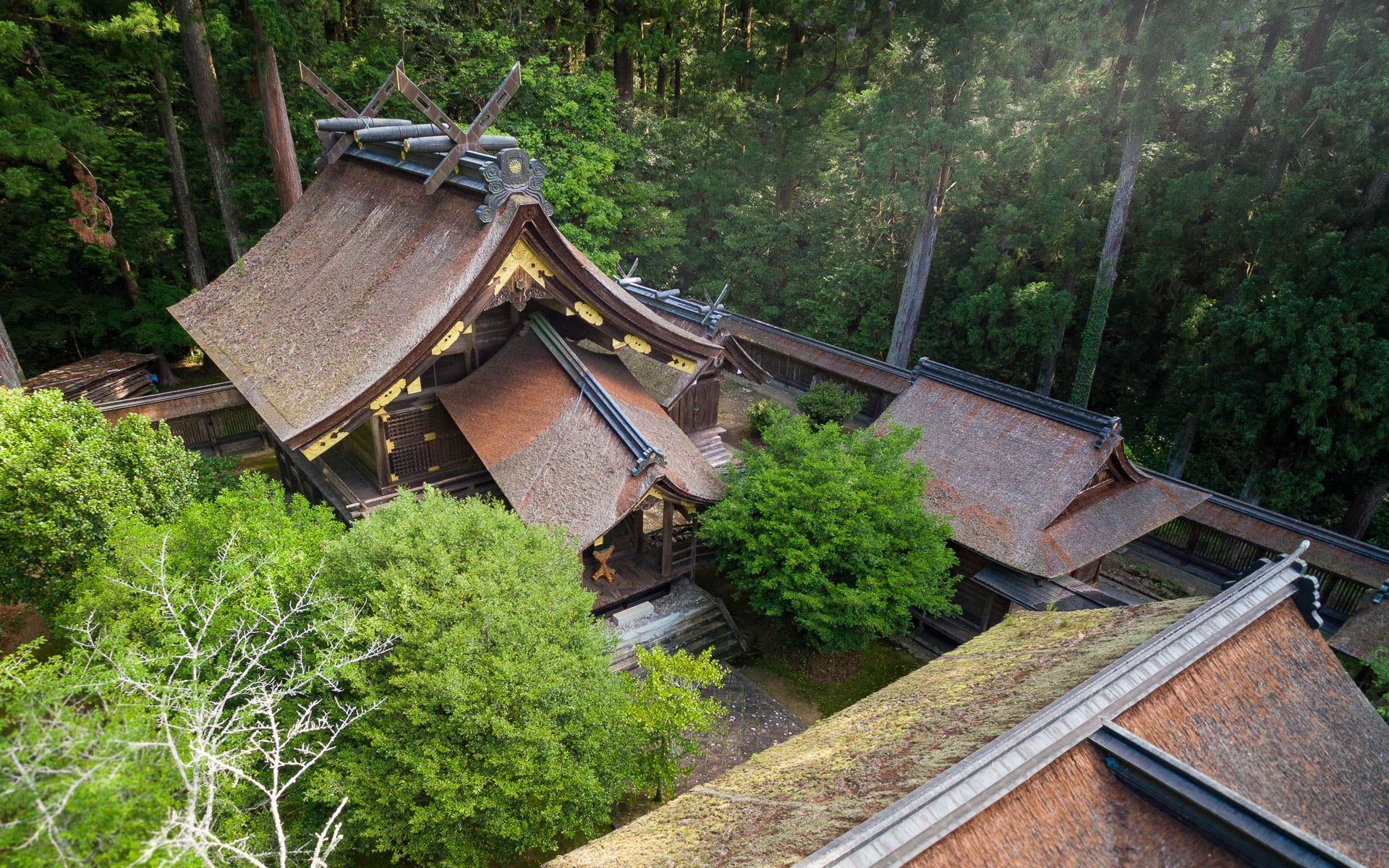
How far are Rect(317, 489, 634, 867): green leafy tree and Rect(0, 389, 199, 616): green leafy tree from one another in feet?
12.4

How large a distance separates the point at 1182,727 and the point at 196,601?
10.4m

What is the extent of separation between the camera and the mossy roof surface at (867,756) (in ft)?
20.6

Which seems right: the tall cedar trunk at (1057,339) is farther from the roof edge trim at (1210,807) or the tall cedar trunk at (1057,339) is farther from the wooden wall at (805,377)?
the roof edge trim at (1210,807)

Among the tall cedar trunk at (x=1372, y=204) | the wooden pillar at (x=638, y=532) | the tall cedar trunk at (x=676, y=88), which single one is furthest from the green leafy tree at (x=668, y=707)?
the tall cedar trunk at (x=676, y=88)

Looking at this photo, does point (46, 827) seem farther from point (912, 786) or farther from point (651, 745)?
point (651, 745)

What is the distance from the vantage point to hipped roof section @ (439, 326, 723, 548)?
38.6 ft

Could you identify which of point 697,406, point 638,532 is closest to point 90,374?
point 697,406

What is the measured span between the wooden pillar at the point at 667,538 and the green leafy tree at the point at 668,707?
3.43 m

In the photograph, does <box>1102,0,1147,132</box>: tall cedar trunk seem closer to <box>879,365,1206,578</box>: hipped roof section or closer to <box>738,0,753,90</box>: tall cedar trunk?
<box>879,365,1206,578</box>: hipped roof section

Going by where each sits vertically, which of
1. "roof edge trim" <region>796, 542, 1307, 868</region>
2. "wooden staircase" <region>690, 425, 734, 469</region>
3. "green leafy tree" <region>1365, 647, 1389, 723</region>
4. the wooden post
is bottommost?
the wooden post

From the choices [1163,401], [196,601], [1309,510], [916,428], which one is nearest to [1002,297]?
[1163,401]

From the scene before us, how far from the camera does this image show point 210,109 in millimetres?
20234

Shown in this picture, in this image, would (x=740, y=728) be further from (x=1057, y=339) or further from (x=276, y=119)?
(x=276, y=119)

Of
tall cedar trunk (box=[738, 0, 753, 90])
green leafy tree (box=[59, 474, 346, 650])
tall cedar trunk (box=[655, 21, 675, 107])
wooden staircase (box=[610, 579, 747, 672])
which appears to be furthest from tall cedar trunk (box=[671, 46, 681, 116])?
green leafy tree (box=[59, 474, 346, 650])
